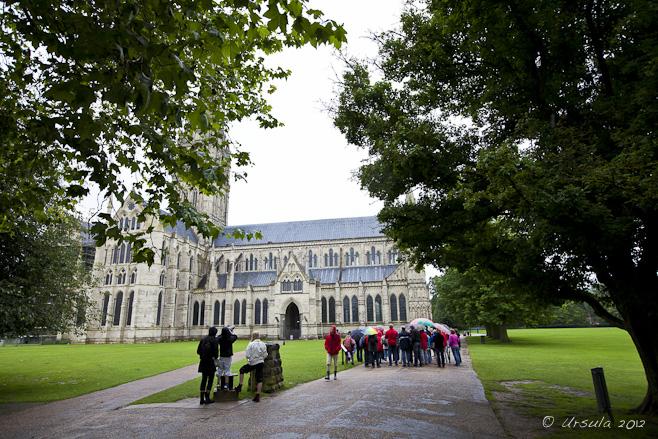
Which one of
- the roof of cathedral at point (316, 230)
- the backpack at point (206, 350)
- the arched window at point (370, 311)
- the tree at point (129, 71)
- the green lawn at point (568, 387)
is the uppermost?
the roof of cathedral at point (316, 230)

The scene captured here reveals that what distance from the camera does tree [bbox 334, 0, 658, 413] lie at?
6.25 meters

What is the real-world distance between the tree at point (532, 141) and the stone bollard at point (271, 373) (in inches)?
192

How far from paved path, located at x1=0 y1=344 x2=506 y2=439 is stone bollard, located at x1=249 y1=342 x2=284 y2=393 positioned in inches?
15.3

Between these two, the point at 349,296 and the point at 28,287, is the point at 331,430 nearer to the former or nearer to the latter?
the point at 28,287

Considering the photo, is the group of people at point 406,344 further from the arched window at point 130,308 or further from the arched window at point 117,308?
the arched window at point 117,308

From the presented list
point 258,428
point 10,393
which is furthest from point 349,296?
point 258,428

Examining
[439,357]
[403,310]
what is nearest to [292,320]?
[403,310]

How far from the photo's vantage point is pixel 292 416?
7.62 m

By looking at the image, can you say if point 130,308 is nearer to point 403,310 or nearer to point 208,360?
point 403,310

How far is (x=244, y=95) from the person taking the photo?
9.25 m

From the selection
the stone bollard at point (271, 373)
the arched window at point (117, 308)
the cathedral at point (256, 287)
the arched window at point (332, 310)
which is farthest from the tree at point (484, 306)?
the arched window at point (117, 308)

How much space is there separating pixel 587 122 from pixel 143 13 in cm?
812

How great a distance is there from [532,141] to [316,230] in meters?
50.8

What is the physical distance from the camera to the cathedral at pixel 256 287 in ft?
152
